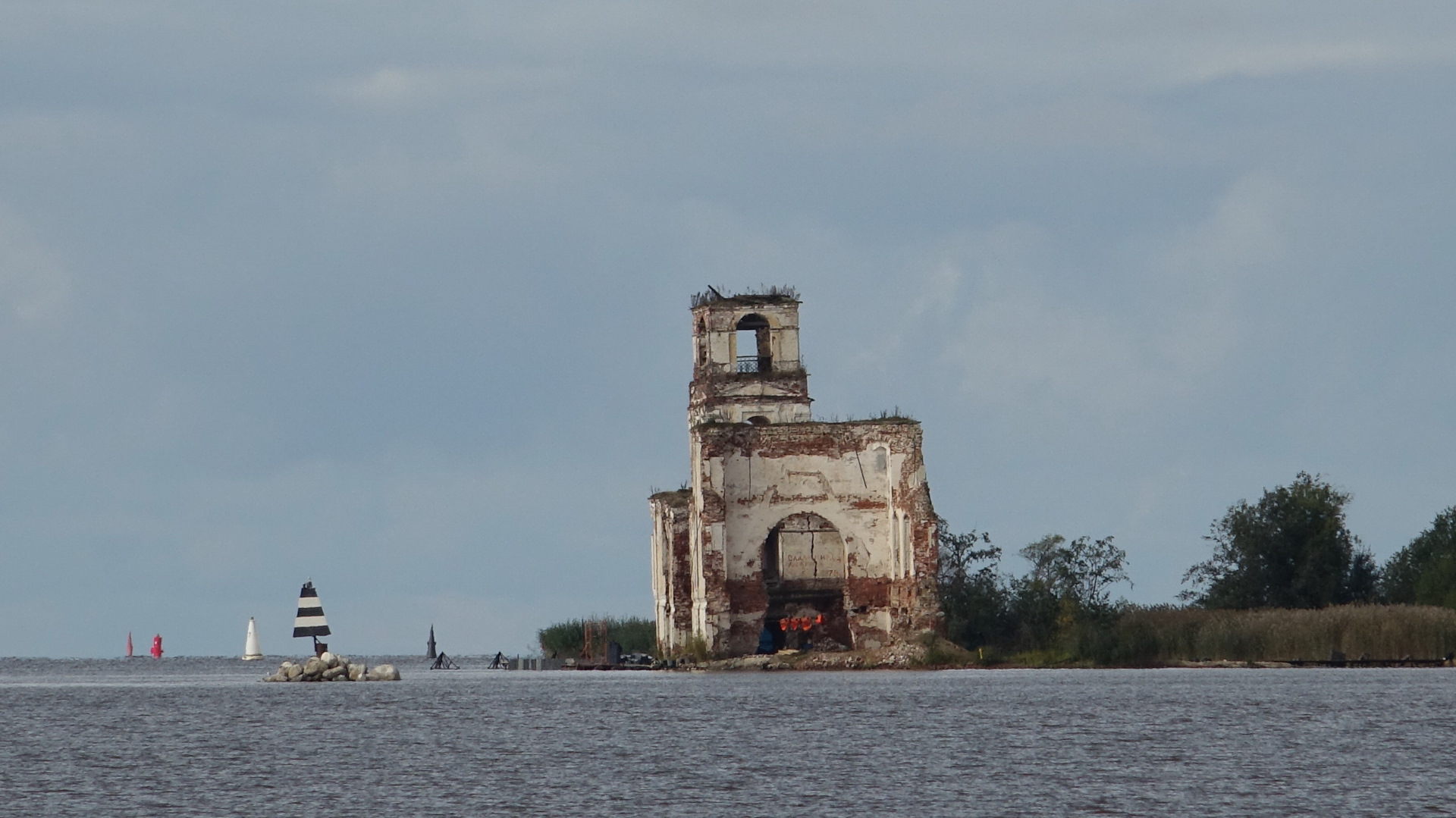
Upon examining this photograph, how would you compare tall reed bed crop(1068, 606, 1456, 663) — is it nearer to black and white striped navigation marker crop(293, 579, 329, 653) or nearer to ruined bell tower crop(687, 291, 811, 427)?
ruined bell tower crop(687, 291, 811, 427)

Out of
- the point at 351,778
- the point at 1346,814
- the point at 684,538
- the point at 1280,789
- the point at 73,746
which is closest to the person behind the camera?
the point at 1346,814

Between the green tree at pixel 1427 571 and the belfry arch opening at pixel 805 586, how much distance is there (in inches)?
663

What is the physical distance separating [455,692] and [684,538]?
1120 cm

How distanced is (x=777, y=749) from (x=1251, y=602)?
1381 inches

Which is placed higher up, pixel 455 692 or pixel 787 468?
pixel 787 468

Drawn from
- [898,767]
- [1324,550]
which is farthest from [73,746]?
[1324,550]

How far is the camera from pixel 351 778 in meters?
32.0

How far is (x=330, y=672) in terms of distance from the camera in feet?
223

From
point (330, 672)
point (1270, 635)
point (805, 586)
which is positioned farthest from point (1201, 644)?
point (330, 672)

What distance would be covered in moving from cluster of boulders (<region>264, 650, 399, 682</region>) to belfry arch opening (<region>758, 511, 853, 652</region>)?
12117mm

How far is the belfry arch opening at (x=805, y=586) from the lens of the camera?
213ft

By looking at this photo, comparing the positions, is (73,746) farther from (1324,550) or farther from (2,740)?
(1324,550)

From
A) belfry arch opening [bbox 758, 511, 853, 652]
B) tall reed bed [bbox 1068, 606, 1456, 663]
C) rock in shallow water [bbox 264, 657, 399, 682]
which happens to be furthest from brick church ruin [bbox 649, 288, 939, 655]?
rock in shallow water [bbox 264, 657, 399, 682]

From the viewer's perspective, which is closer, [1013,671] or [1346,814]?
[1346,814]
